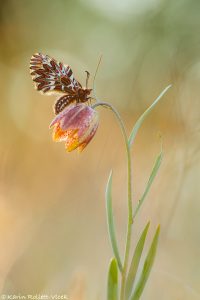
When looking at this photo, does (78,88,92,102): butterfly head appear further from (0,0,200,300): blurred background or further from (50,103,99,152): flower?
(0,0,200,300): blurred background

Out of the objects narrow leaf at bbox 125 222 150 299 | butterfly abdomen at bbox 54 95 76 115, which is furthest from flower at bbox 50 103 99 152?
narrow leaf at bbox 125 222 150 299

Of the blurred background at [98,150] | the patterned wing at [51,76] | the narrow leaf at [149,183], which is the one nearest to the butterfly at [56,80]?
the patterned wing at [51,76]

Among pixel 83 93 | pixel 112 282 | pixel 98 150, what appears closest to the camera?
pixel 112 282

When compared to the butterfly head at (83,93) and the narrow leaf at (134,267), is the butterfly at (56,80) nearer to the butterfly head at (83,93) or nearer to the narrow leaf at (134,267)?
the butterfly head at (83,93)

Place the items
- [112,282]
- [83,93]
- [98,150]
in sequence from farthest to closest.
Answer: [98,150], [83,93], [112,282]

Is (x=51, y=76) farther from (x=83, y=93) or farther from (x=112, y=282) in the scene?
(x=112, y=282)

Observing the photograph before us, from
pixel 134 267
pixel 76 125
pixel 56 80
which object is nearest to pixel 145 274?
pixel 134 267
